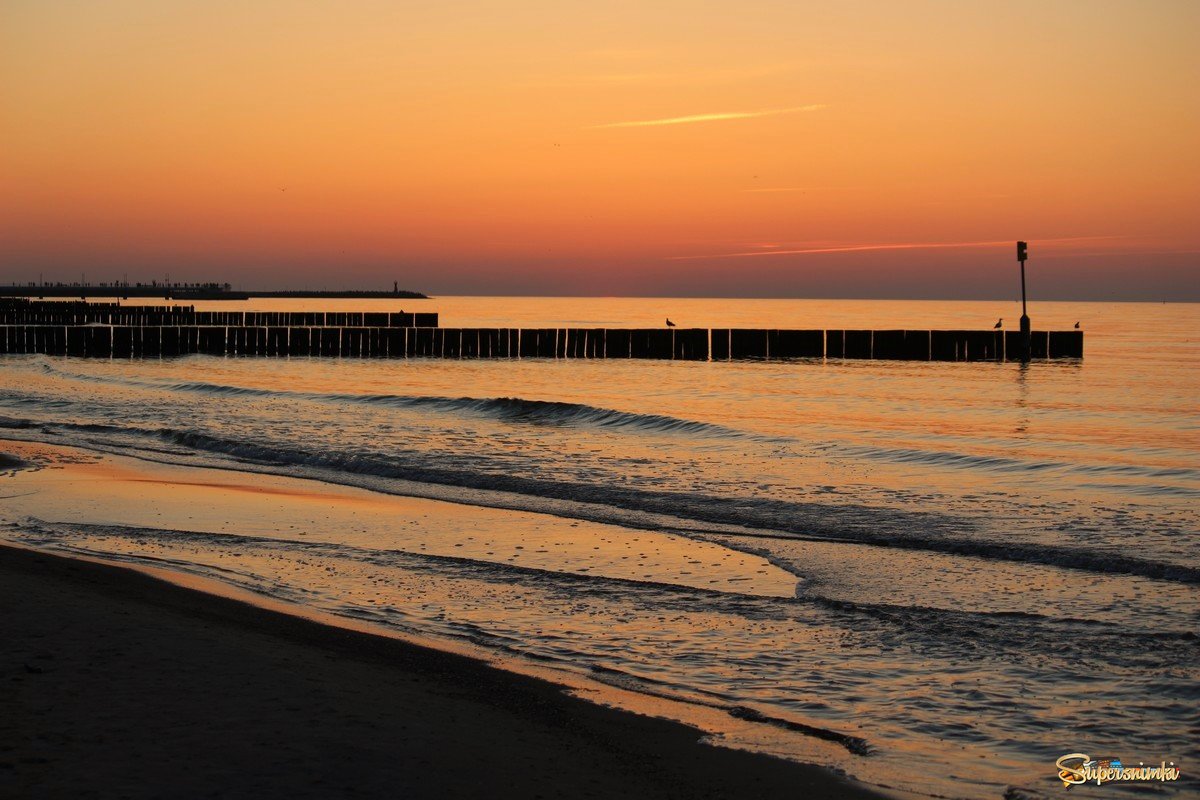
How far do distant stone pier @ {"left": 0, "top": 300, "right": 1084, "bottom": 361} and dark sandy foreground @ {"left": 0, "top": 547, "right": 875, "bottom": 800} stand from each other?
43.8 metres

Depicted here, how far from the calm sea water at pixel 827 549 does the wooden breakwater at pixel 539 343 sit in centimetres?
1779

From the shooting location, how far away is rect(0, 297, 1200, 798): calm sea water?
6.35 metres

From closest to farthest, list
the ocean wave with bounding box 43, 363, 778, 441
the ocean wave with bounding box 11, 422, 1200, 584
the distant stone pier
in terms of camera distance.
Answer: the ocean wave with bounding box 11, 422, 1200, 584 < the ocean wave with bounding box 43, 363, 778, 441 < the distant stone pier

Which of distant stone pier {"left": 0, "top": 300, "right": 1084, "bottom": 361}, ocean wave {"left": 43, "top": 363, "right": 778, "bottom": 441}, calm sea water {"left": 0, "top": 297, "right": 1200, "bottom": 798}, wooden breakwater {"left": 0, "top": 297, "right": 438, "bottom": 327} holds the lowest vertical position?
calm sea water {"left": 0, "top": 297, "right": 1200, "bottom": 798}

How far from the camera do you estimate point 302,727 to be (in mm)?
5383

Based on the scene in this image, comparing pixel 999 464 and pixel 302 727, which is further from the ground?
pixel 302 727

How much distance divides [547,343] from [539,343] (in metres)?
0.38

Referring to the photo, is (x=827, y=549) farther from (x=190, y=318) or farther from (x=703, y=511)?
(x=190, y=318)

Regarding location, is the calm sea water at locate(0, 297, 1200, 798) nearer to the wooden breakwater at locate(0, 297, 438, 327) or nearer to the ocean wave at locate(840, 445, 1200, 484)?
the ocean wave at locate(840, 445, 1200, 484)

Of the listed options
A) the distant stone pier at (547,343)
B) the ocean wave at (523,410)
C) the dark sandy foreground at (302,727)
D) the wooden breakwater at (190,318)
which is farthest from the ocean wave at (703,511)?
the wooden breakwater at (190,318)

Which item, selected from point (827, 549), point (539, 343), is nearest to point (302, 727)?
point (827, 549)

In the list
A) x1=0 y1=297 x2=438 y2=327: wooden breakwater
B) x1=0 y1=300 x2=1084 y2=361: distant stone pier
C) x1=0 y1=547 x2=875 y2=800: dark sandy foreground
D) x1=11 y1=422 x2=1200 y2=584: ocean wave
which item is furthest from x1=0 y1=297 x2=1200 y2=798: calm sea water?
x1=0 y1=297 x2=438 y2=327: wooden breakwater

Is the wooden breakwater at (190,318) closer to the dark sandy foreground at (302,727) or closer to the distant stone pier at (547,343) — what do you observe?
the distant stone pier at (547,343)

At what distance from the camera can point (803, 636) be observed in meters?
7.81
